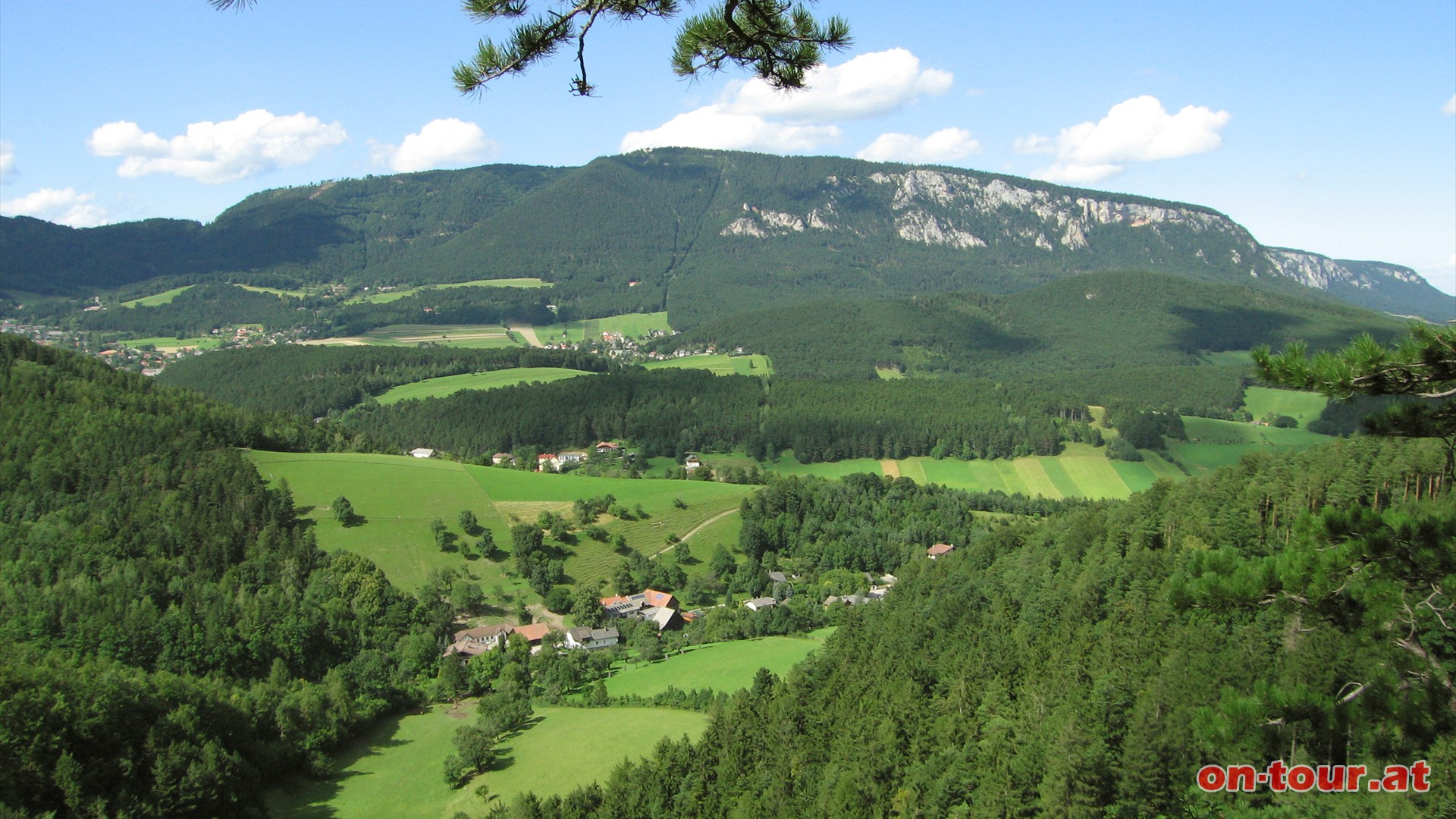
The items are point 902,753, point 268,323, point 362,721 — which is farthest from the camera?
point 268,323

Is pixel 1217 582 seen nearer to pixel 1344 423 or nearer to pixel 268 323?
pixel 1344 423

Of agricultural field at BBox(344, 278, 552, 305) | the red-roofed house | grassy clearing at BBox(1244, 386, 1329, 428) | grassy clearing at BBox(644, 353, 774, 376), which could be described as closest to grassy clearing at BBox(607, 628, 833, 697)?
the red-roofed house

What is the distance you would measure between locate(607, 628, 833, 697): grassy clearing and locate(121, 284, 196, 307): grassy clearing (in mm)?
171017

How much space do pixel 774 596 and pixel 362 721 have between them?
22582 millimetres

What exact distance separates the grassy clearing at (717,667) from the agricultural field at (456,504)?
10.9 m

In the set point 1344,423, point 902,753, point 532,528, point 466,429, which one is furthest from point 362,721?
point 1344,423

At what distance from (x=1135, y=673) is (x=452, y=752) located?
71.6 feet

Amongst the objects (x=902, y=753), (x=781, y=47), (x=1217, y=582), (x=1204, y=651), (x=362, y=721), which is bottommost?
(x=362, y=721)

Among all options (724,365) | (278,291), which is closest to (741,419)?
(724,365)

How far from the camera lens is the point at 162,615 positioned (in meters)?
38.2

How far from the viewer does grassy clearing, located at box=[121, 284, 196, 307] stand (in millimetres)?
174625

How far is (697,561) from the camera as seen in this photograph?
179 ft

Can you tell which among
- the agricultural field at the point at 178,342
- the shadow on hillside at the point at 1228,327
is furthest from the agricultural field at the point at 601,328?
the shadow on hillside at the point at 1228,327

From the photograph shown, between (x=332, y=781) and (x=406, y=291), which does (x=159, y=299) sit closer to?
(x=406, y=291)
